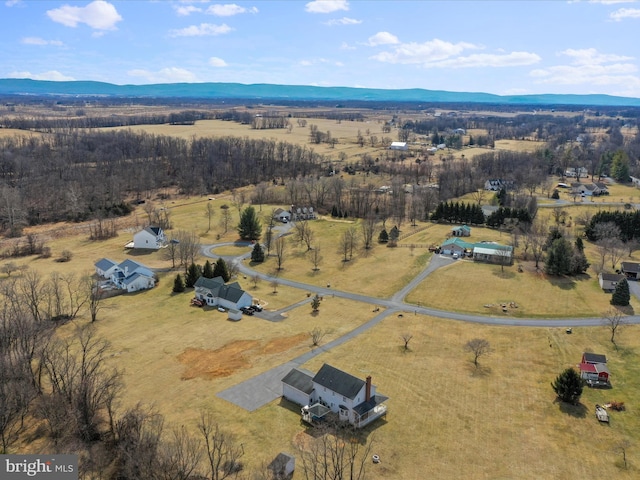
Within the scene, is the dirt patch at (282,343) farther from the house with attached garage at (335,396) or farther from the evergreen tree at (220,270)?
the evergreen tree at (220,270)

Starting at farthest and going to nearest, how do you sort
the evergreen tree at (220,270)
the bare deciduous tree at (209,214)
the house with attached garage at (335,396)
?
1. the bare deciduous tree at (209,214)
2. the evergreen tree at (220,270)
3. the house with attached garage at (335,396)

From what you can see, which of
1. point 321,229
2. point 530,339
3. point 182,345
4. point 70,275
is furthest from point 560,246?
point 70,275

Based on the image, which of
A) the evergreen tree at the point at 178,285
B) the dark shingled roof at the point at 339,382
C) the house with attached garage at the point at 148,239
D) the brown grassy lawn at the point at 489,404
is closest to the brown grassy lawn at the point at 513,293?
the brown grassy lawn at the point at 489,404

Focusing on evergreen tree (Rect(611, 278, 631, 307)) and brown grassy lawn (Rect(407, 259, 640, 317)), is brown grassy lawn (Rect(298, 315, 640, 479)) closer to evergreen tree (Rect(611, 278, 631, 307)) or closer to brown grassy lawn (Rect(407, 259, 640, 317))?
brown grassy lawn (Rect(407, 259, 640, 317))

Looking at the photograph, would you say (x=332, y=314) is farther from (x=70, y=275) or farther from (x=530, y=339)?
(x=70, y=275)

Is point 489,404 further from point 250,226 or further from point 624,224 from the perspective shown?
point 624,224

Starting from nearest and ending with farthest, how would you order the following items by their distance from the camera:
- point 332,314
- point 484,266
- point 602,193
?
point 332,314
point 484,266
point 602,193
